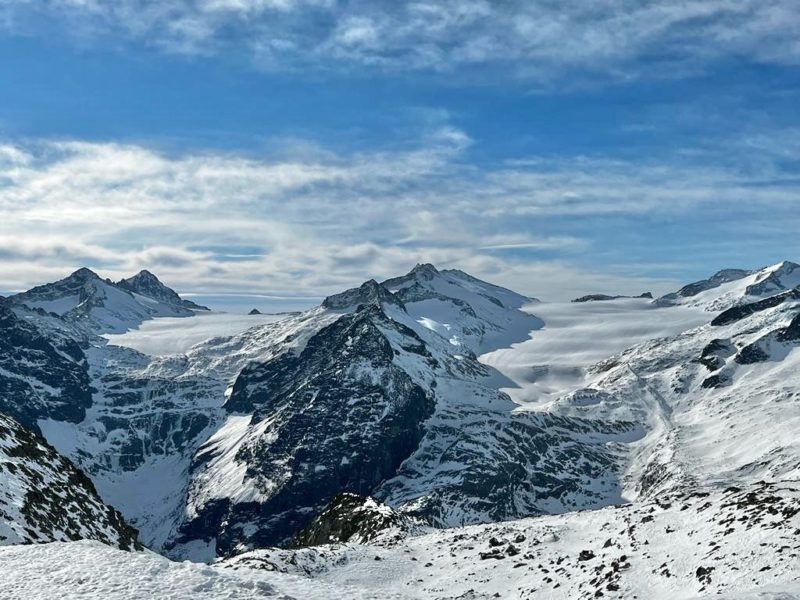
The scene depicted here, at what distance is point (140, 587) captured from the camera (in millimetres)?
29609

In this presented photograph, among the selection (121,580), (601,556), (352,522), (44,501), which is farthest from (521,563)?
(352,522)

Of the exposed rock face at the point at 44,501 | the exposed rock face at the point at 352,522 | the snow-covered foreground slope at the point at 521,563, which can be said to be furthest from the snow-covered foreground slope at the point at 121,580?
the exposed rock face at the point at 352,522

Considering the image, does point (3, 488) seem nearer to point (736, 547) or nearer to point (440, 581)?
point (440, 581)

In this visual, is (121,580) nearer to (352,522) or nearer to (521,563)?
(521,563)

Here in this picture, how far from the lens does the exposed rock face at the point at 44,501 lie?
43188 mm

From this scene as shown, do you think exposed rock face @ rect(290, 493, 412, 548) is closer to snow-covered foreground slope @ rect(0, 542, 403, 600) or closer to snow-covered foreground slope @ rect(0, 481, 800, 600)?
snow-covered foreground slope @ rect(0, 481, 800, 600)

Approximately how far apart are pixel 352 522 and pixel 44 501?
39.1 m

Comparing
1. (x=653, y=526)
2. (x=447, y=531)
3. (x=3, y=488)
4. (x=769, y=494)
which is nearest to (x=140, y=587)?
(x=3, y=488)

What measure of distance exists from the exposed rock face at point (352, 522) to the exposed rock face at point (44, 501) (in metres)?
22.9

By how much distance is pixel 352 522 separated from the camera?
81.2 m

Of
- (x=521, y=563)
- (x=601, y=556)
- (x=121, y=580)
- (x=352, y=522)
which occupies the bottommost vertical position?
(x=352, y=522)

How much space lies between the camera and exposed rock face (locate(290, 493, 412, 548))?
74.8m

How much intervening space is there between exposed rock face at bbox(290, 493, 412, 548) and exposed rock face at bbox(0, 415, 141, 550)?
2290 centimetres

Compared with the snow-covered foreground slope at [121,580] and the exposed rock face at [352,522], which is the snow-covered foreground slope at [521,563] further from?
the exposed rock face at [352,522]
